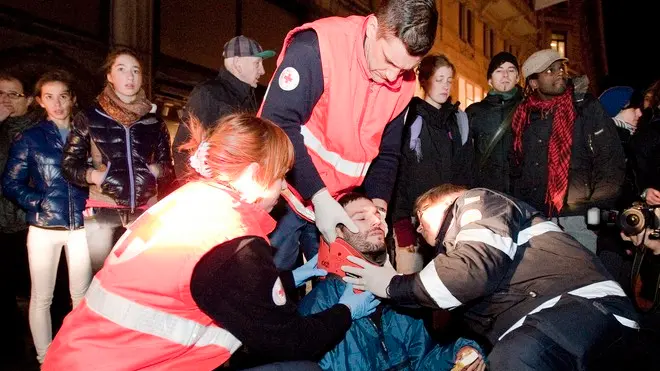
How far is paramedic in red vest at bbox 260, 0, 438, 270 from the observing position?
202cm

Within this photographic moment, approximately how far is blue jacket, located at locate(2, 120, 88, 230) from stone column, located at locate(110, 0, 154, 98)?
3213 millimetres

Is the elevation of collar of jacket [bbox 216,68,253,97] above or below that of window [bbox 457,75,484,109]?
below

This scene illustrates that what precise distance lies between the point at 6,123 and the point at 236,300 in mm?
3880

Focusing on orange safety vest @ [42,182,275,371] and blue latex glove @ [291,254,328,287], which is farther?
blue latex glove @ [291,254,328,287]

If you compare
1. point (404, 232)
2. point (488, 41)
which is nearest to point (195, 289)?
point (404, 232)

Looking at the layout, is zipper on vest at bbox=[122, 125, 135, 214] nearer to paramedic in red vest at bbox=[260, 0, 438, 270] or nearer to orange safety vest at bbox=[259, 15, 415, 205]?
paramedic in red vest at bbox=[260, 0, 438, 270]

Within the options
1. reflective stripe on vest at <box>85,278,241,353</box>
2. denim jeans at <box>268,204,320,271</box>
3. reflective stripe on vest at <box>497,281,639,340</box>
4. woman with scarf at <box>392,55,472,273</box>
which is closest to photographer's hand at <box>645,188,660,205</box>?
woman with scarf at <box>392,55,472,273</box>

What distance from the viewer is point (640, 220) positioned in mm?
3043

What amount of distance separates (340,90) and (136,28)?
528cm

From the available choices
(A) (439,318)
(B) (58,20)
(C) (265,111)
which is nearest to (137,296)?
(C) (265,111)

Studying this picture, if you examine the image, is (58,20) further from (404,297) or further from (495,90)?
(404,297)

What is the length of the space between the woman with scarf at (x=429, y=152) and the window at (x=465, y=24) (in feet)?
43.9

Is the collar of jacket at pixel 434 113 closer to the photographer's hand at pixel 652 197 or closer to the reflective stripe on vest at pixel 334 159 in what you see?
the photographer's hand at pixel 652 197

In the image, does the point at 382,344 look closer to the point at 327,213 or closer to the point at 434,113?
the point at 327,213
